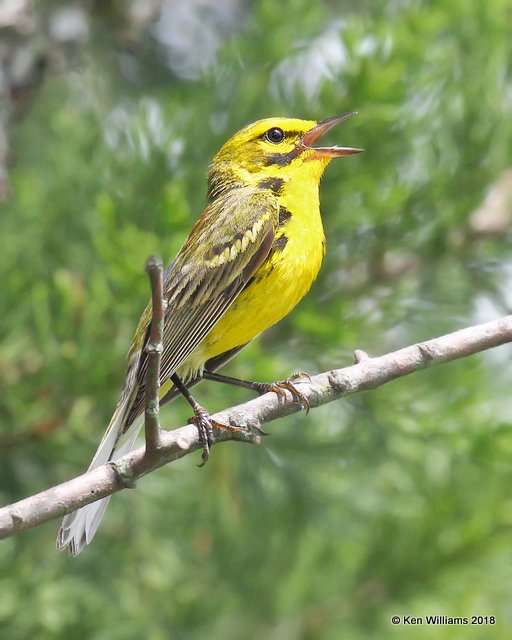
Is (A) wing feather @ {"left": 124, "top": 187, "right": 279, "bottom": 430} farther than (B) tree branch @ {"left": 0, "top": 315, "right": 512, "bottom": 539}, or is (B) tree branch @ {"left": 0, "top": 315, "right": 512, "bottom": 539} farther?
(A) wing feather @ {"left": 124, "top": 187, "right": 279, "bottom": 430}

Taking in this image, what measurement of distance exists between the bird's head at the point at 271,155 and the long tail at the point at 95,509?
1.01 m

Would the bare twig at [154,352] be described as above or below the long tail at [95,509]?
above

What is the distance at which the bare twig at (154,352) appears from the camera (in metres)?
1.93

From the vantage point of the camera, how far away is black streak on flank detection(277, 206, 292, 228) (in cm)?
340

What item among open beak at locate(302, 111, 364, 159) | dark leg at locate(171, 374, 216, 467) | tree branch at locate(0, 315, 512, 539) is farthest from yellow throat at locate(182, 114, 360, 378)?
tree branch at locate(0, 315, 512, 539)

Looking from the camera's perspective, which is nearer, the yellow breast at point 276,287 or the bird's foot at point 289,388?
the bird's foot at point 289,388

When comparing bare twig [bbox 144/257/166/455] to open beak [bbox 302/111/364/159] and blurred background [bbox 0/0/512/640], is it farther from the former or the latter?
open beak [bbox 302/111/364/159]

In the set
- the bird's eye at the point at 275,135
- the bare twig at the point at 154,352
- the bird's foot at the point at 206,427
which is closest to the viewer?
the bare twig at the point at 154,352

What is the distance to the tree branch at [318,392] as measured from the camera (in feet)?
7.39

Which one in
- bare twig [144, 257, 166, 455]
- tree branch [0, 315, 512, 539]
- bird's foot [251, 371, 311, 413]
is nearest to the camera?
bare twig [144, 257, 166, 455]

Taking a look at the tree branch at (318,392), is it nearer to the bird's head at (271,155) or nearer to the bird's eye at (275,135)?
the bird's head at (271,155)

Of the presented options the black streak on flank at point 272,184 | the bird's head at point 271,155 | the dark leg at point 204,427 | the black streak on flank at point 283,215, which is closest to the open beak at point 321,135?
the bird's head at point 271,155

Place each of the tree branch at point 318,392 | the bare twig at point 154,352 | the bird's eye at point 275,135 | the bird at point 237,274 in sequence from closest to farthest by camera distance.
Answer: the bare twig at point 154,352 < the tree branch at point 318,392 < the bird at point 237,274 < the bird's eye at point 275,135

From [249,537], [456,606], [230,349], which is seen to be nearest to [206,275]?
[230,349]
